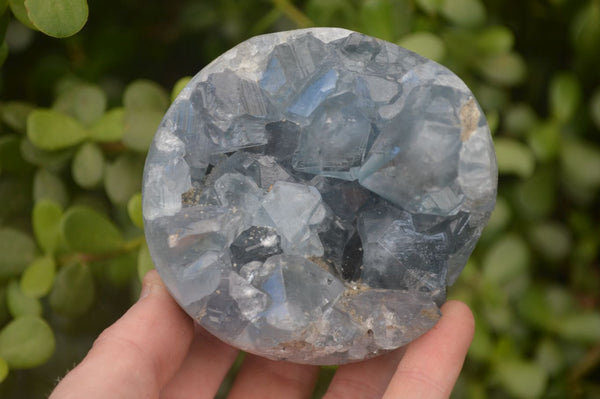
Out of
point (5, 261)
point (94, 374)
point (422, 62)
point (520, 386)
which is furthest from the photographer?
point (520, 386)

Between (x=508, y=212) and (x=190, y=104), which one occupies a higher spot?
(x=190, y=104)

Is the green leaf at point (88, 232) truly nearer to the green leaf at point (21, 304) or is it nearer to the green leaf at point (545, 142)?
the green leaf at point (21, 304)

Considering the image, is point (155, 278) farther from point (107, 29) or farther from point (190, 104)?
point (107, 29)

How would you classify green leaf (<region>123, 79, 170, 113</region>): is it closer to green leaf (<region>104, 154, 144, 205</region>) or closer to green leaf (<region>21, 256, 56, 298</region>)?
green leaf (<region>104, 154, 144, 205</region>)

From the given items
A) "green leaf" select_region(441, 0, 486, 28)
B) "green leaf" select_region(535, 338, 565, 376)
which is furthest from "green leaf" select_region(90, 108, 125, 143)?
"green leaf" select_region(535, 338, 565, 376)

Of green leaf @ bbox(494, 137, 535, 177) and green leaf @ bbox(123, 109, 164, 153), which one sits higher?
green leaf @ bbox(123, 109, 164, 153)

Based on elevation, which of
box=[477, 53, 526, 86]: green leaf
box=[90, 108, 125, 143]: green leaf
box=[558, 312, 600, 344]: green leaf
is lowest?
box=[558, 312, 600, 344]: green leaf

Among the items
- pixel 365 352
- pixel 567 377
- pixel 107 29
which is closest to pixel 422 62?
pixel 365 352
